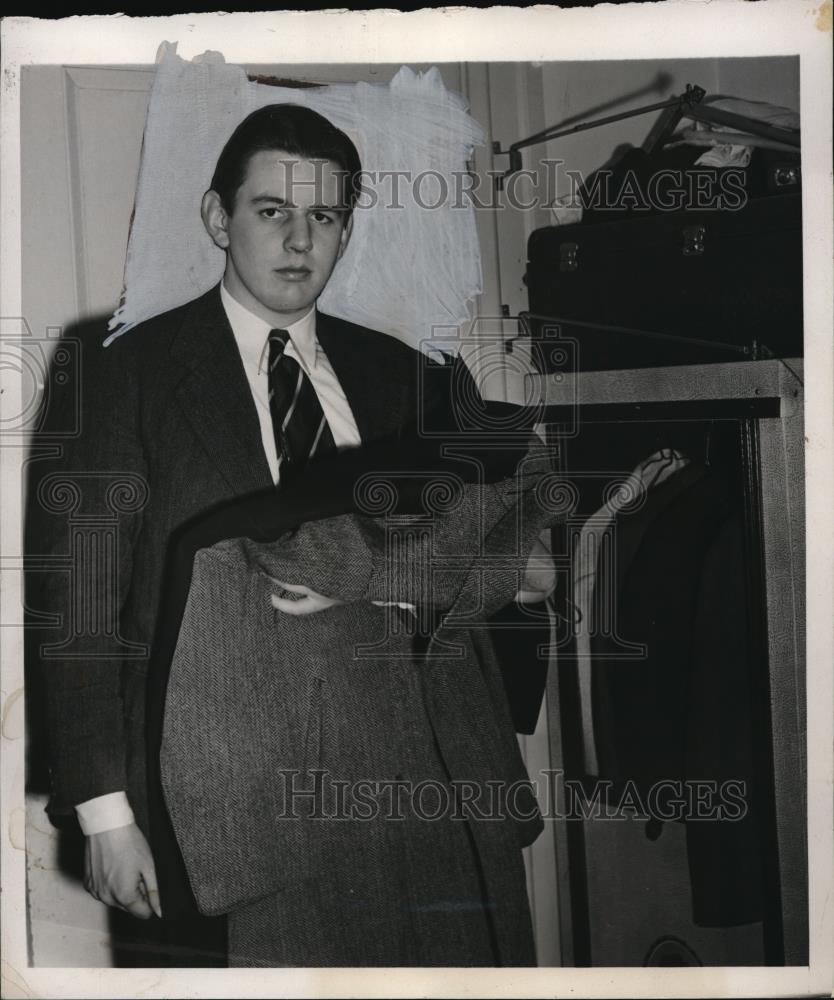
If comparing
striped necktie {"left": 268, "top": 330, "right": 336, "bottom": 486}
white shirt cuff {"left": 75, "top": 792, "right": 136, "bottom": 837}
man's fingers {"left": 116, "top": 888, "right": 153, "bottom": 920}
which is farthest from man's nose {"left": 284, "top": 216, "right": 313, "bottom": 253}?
man's fingers {"left": 116, "top": 888, "right": 153, "bottom": 920}

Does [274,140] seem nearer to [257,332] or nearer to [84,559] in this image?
[257,332]

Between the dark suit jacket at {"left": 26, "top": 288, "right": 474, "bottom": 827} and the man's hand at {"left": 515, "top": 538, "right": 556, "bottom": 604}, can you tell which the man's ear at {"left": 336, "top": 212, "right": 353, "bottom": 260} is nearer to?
the dark suit jacket at {"left": 26, "top": 288, "right": 474, "bottom": 827}

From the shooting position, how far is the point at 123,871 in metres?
1.27

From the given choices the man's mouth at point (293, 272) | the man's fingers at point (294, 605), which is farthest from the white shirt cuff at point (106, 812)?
the man's mouth at point (293, 272)

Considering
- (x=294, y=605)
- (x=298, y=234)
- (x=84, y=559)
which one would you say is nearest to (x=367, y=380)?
(x=298, y=234)

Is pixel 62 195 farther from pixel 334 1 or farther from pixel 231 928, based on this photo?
pixel 231 928

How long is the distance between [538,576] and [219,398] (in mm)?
466

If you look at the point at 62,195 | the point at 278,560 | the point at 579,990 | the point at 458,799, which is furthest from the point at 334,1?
the point at 579,990

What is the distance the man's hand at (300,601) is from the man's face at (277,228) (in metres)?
0.34

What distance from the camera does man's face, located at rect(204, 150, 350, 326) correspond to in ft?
4.14

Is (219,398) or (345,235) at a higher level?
(345,235)

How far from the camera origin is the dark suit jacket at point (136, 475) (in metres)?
1.26

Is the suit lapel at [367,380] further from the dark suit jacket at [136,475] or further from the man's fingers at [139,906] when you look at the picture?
the man's fingers at [139,906]

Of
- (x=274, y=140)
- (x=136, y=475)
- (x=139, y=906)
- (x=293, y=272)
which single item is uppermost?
(x=274, y=140)
